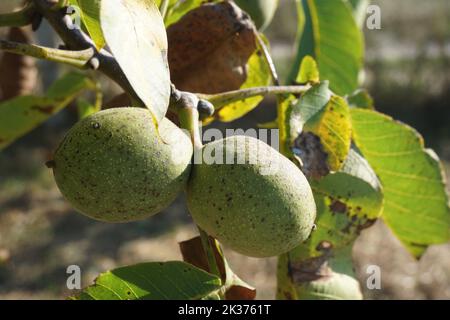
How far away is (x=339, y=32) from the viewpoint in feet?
4.65

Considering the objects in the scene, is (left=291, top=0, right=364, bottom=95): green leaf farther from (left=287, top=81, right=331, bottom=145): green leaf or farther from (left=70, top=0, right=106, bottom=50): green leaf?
(left=70, top=0, right=106, bottom=50): green leaf

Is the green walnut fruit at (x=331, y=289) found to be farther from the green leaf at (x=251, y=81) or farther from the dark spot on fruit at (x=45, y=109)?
the dark spot on fruit at (x=45, y=109)

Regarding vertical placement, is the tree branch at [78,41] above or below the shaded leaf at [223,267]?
above

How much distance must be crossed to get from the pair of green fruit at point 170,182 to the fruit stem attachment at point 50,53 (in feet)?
0.32

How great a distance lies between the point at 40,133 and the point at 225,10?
4.90 m

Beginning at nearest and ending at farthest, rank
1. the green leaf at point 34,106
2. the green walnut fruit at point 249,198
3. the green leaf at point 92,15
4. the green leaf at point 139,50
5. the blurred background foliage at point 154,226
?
the green leaf at point 139,50 < the green leaf at point 92,15 < the green walnut fruit at point 249,198 < the green leaf at point 34,106 < the blurred background foliage at point 154,226

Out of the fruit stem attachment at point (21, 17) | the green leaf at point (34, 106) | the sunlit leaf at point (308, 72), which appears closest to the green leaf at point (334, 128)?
the sunlit leaf at point (308, 72)

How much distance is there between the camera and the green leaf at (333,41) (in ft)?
4.55

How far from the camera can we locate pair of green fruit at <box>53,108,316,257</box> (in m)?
0.79

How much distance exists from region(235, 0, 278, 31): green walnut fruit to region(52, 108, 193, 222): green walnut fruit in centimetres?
54

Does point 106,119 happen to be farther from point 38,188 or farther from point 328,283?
point 38,188

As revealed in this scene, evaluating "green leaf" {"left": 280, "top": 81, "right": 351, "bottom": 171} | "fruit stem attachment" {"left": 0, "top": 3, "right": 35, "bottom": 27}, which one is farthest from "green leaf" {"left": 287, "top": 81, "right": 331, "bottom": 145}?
"fruit stem attachment" {"left": 0, "top": 3, "right": 35, "bottom": 27}

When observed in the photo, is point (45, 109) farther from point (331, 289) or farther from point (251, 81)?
point (331, 289)
